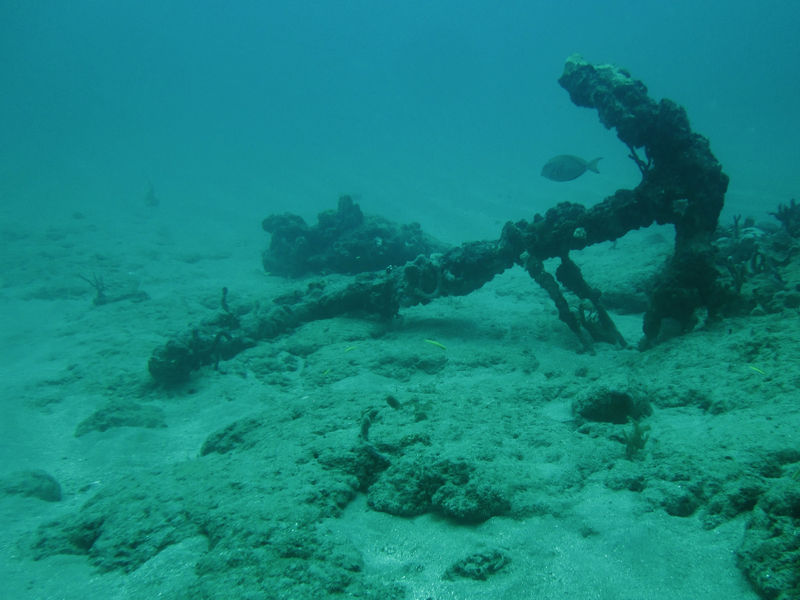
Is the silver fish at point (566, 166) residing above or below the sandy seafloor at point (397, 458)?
above

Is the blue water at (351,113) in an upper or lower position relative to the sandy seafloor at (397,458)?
upper

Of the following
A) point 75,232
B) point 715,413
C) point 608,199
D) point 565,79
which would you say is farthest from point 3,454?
point 75,232

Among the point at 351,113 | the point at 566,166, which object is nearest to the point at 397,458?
the point at 566,166

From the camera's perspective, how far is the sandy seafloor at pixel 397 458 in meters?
2.41

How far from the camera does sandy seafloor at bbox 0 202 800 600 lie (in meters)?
2.41

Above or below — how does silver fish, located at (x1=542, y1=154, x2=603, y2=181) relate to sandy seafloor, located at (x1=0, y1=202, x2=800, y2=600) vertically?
above

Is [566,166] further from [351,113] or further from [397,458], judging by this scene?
[351,113]

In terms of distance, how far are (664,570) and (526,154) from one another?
164 feet

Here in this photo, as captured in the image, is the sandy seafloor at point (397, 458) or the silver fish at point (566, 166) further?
the silver fish at point (566, 166)

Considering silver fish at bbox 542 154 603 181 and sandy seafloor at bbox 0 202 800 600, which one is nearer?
sandy seafloor at bbox 0 202 800 600

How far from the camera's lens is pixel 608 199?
23.9 feet

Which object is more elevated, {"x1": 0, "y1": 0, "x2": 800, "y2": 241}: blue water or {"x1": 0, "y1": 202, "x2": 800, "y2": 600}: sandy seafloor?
{"x1": 0, "y1": 0, "x2": 800, "y2": 241}: blue water

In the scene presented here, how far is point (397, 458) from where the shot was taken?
11.3 feet

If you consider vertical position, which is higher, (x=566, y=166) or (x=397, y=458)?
(x=566, y=166)
